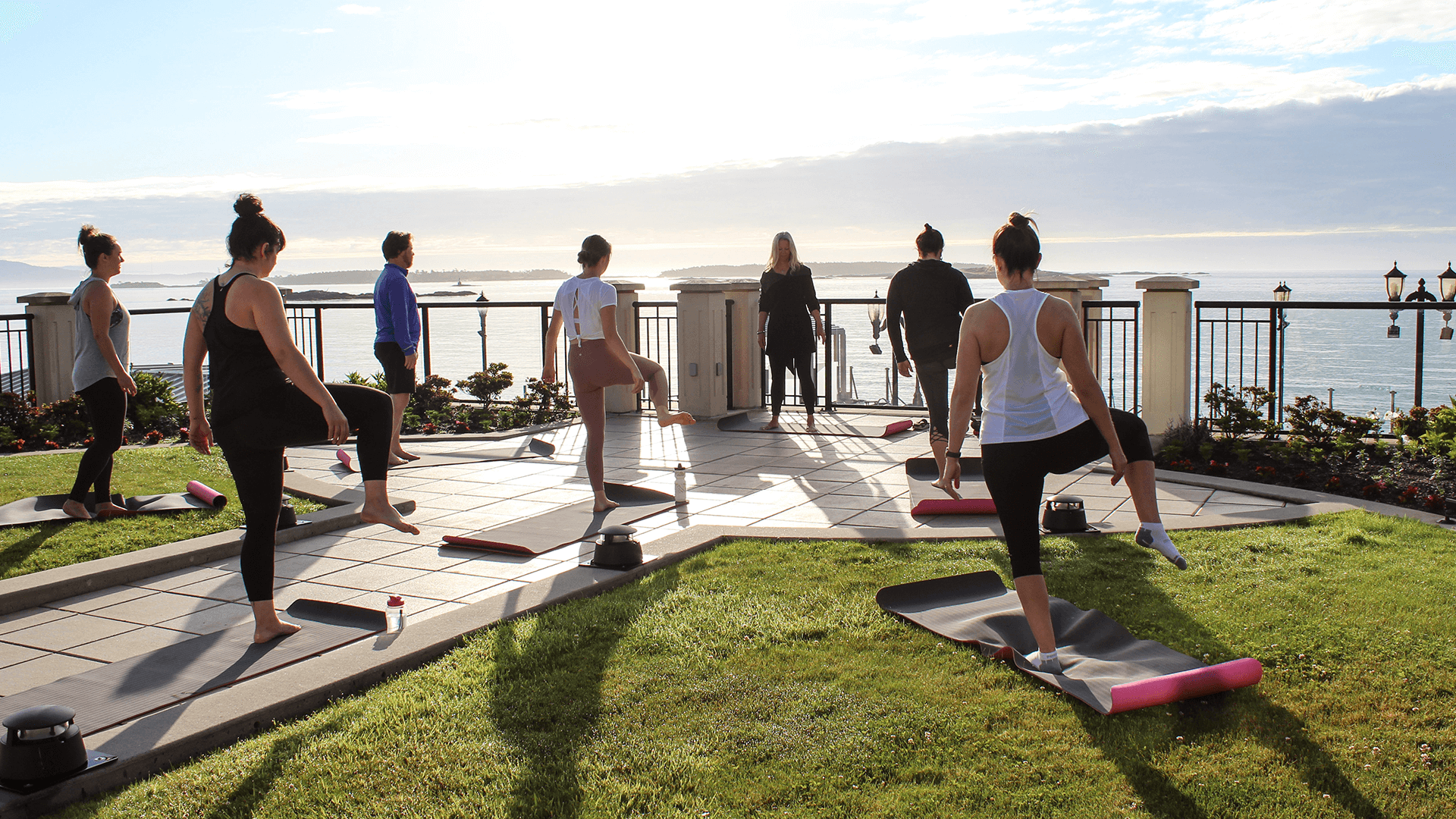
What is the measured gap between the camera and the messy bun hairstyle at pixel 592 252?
20.7ft

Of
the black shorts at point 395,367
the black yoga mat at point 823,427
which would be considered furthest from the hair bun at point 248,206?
the black yoga mat at point 823,427

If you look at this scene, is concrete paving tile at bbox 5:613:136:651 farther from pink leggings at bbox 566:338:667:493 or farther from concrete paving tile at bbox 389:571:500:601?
pink leggings at bbox 566:338:667:493

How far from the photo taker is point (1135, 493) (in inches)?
145

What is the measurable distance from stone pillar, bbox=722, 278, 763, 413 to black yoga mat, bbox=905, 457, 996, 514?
181 inches

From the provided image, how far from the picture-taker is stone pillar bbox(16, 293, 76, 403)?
11.2 metres

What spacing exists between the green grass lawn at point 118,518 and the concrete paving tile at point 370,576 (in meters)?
1.19

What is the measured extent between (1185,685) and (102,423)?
596 cm

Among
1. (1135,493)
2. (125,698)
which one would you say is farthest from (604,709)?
(1135,493)

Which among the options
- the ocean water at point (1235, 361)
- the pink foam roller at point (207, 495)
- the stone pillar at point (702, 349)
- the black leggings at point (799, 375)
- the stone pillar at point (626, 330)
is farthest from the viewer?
the ocean water at point (1235, 361)

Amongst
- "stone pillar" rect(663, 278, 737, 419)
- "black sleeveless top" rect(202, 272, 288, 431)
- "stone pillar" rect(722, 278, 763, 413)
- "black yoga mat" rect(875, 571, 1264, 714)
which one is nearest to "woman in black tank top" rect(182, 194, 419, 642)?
"black sleeveless top" rect(202, 272, 288, 431)

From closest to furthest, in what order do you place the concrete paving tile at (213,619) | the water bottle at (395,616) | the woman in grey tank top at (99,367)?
the water bottle at (395,616)
the concrete paving tile at (213,619)
the woman in grey tank top at (99,367)

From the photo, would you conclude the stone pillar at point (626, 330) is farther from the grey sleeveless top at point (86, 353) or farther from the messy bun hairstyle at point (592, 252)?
the grey sleeveless top at point (86, 353)

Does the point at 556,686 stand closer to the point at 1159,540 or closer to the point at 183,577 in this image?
Answer: the point at 1159,540

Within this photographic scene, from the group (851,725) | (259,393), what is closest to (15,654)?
(259,393)
